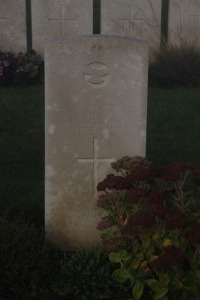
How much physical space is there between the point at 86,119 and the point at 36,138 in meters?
3.04

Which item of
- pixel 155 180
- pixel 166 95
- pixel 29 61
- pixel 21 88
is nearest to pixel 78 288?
pixel 155 180

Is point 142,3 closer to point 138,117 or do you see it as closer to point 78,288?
point 138,117

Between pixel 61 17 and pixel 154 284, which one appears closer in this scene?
→ pixel 154 284

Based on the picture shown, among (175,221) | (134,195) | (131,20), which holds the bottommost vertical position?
(175,221)

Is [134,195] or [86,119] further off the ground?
[86,119]

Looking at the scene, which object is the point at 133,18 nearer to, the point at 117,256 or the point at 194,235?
the point at 117,256

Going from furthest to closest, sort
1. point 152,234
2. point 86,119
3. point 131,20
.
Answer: point 131,20
point 86,119
point 152,234

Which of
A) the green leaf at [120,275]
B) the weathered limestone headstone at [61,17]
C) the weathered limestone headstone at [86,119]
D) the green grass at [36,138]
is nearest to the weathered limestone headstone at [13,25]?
the weathered limestone headstone at [61,17]

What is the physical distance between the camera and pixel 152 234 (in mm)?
3580

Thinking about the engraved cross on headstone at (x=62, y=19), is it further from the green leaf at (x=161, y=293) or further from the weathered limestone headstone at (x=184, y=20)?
the green leaf at (x=161, y=293)

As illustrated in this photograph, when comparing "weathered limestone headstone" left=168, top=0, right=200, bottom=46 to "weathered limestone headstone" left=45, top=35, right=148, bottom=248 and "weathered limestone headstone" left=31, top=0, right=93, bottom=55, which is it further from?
"weathered limestone headstone" left=45, top=35, right=148, bottom=248

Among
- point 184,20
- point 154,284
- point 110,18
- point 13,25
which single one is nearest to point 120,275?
point 154,284

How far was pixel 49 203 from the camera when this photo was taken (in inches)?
166

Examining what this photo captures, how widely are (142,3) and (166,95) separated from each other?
2463 millimetres
